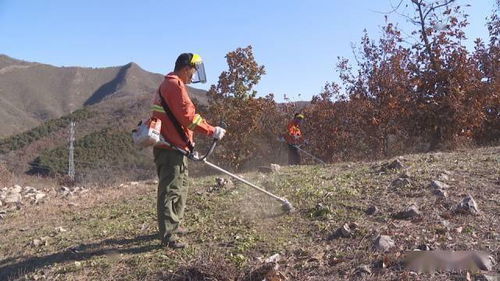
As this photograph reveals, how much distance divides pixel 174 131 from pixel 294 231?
5.02 feet

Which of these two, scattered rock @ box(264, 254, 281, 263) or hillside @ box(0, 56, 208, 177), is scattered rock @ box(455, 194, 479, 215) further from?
hillside @ box(0, 56, 208, 177)

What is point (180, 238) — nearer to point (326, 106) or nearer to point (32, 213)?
point (32, 213)

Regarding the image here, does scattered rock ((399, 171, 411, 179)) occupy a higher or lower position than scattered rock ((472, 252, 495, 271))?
higher

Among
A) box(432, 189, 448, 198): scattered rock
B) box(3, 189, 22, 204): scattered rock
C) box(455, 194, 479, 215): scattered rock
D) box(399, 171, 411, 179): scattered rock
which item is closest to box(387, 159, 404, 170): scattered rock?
box(399, 171, 411, 179): scattered rock

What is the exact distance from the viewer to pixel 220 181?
23.7 feet

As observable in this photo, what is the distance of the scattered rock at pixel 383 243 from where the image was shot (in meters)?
4.32

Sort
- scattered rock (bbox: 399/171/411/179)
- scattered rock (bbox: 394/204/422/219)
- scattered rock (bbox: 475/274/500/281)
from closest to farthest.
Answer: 1. scattered rock (bbox: 475/274/500/281)
2. scattered rock (bbox: 394/204/422/219)
3. scattered rock (bbox: 399/171/411/179)

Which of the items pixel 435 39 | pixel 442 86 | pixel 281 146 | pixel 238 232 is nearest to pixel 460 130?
pixel 442 86

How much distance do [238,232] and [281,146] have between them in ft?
41.7

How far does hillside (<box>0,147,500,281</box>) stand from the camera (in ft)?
13.8

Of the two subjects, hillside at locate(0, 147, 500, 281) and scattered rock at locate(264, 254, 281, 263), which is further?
scattered rock at locate(264, 254, 281, 263)

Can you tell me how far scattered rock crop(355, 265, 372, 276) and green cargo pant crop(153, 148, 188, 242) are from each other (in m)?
1.82

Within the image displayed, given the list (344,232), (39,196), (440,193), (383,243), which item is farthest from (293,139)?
(383,243)

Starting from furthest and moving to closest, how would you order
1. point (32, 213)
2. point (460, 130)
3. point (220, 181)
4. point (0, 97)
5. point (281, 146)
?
point (0, 97), point (281, 146), point (460, 130), point (32, 213), point (220, 181)
